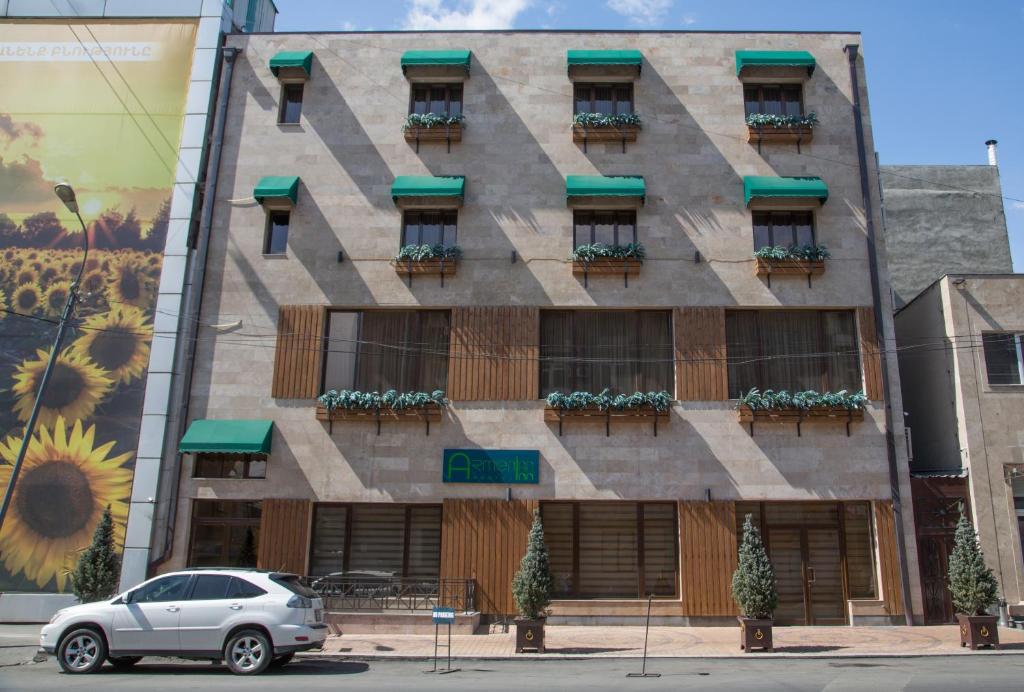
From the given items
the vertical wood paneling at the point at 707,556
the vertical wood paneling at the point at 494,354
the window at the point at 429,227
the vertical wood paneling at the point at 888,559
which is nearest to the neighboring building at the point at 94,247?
the window at the point at 429,227

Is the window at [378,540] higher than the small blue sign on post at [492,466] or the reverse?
the reverse

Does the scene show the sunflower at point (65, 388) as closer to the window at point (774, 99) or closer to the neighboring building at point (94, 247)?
the neighboring building at point (94, 247)

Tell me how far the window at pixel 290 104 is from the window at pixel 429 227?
4.93 meters

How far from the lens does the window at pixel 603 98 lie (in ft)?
74.9

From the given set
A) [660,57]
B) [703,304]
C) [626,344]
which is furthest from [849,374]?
[660,57]

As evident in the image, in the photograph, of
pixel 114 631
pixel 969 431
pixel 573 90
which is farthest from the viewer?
pixel 573 90

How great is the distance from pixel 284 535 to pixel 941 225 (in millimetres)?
26694

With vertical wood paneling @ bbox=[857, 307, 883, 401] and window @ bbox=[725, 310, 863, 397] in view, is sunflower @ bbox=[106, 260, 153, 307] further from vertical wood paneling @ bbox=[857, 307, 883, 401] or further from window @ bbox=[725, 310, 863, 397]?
vertical wood paneling @ bbox=[857, 307, 883, 401]

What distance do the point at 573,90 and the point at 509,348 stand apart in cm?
830

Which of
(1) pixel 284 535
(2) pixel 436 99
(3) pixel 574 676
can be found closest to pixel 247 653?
(3) pixel 574 676

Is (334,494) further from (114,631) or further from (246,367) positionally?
(114,631)

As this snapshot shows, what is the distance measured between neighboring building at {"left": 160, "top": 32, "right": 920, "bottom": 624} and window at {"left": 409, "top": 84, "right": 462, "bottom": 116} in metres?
0.07

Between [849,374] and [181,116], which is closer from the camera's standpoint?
[849,374]

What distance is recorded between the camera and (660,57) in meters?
23.1
